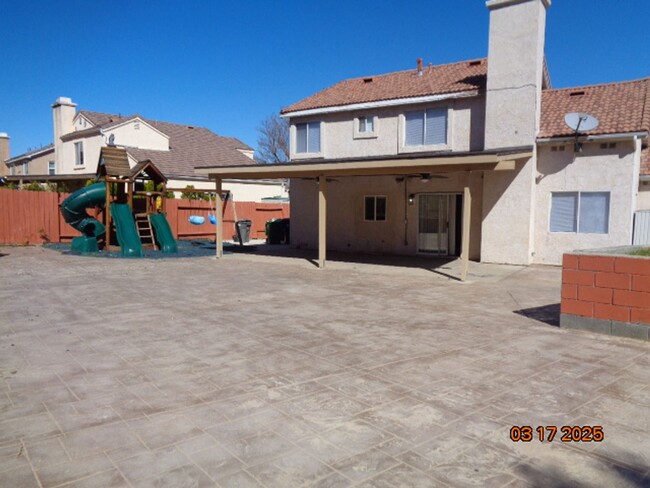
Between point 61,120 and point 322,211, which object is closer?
point 322,211

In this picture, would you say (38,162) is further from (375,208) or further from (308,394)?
(308,394)

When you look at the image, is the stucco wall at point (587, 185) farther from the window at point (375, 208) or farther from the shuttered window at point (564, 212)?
the window at point (375, 208)

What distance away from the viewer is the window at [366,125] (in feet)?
58.8

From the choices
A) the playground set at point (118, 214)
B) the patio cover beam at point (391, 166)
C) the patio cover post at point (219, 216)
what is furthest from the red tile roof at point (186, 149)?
the patio cover beam at point (391, 166)

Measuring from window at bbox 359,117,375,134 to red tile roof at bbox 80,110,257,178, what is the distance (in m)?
14.0

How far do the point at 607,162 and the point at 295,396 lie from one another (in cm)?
→ 1268

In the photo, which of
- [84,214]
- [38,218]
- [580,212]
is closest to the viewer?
[580,212]

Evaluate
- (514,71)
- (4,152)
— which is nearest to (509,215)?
(514,71)

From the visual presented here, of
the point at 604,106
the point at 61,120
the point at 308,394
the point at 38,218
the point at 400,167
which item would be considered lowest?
the point at 308,394

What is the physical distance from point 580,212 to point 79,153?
28.6 meters

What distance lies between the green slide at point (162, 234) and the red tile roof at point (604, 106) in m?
13.0

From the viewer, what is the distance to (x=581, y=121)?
1258cm

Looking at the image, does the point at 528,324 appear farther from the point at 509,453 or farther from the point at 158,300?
the point at 158,300

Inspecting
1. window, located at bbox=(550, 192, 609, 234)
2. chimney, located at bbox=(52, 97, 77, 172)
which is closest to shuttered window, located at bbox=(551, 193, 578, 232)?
window, located at bbox=(550, 192, 609, 234)
